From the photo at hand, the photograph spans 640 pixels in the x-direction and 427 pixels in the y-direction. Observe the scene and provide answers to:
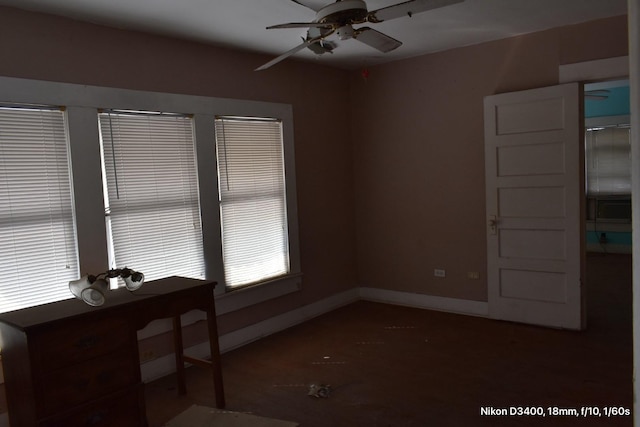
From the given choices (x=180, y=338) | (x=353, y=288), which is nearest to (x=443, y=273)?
(x=353, y=288)

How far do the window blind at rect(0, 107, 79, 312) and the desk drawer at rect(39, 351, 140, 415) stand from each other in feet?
2.63

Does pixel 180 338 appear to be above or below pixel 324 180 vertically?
below

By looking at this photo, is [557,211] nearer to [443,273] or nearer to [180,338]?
[443,273]

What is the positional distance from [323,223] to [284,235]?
629 mm

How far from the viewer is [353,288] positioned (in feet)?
18.5

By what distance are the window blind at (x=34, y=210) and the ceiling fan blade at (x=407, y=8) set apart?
2.15 metres

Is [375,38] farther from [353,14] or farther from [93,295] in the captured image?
[93,295]

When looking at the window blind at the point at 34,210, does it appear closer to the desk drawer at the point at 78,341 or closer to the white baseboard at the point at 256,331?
the desk drawer at the point at 78,341

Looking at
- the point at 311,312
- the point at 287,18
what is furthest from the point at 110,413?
the point at 287,18

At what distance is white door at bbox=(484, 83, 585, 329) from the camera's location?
413 cm

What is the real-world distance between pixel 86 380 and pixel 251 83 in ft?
9.41

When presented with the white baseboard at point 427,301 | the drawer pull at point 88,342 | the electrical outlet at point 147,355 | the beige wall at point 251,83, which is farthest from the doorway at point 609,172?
the drawer pull at point 88,342

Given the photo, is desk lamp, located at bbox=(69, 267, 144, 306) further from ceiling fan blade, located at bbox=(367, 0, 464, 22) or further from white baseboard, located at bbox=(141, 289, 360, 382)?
ceiling fan blade, located at bbox=(367, 0, 464, 22)

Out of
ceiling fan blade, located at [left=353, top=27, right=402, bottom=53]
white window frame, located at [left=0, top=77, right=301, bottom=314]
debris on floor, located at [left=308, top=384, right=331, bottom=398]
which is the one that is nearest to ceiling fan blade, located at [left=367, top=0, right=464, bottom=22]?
ceiling fan blade, located at [left=353, top=27, right=402, bottom=53]
